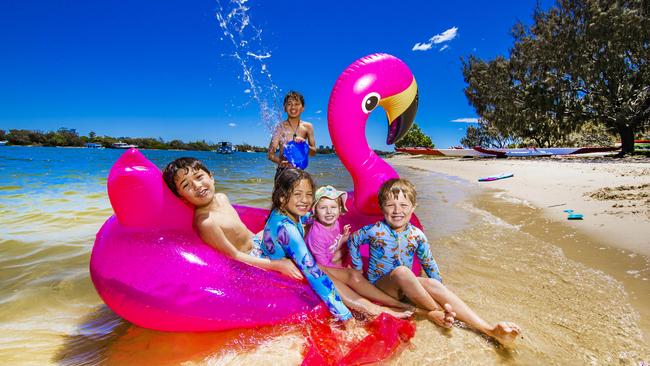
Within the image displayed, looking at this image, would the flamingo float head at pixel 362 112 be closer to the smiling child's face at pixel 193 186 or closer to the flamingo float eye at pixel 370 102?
the flamingo float eye at pixel 370 102

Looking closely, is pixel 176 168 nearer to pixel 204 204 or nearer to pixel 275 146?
pixel 204 204

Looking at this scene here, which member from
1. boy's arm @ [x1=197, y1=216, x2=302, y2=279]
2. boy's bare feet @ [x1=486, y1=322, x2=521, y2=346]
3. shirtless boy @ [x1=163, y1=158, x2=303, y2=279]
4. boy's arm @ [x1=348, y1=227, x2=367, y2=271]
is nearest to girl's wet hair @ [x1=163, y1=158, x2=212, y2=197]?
shirtless boy @ [x1=163, y1=158, x2=303, y2=279]

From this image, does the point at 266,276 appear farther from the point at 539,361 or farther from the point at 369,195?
the point at 539,361

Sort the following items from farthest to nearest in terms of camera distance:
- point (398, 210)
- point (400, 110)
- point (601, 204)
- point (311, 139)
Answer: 1. point (601, 204)
2. point (311, 139)
3. point (400, 110)
4. point (398, 210)

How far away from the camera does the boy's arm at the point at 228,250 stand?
1.99 meters

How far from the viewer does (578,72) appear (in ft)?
52.1

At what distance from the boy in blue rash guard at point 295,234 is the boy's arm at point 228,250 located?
0.05m

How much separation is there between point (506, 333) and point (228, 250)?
143cm

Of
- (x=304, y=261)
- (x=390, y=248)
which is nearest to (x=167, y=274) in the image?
(x=304, y=261)

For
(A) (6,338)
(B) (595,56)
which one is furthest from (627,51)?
(A) (6,338)

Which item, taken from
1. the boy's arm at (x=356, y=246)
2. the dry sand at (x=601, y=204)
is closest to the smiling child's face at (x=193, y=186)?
the boy's arm at (x=356, y=246)

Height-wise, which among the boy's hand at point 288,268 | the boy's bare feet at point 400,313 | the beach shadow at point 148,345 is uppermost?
the boy's hand at point 288,268

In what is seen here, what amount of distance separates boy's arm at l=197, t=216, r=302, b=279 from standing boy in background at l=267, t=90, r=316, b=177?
129 centimetres

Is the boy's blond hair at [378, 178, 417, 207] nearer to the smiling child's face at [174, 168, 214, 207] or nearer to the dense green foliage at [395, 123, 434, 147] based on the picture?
the smiling child's face at [174, 168, 214, 207]
